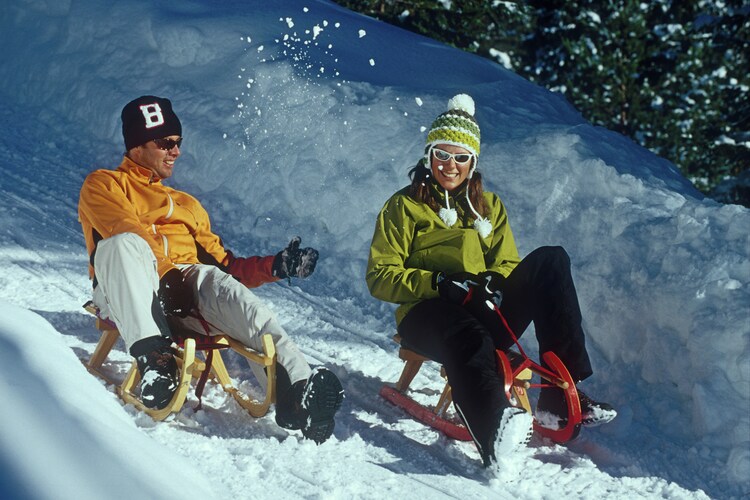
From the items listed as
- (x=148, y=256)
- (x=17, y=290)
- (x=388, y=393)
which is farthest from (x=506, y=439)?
(x=17, y=290)

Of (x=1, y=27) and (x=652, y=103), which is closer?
(x=1, y=27)

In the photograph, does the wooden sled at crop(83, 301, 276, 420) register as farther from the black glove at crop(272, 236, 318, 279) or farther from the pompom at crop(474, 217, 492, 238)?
the pompom at crop(474, 217, 492, 238)

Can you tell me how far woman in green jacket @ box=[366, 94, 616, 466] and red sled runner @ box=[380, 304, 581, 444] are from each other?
1.9 inches

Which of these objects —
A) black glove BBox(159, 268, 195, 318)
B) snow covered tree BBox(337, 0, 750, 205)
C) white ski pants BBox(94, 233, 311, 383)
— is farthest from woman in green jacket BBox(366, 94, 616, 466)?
snow covered tree BBox(337, 0, 750, 205)

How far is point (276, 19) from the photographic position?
850cm

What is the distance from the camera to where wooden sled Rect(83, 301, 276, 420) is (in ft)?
11.0

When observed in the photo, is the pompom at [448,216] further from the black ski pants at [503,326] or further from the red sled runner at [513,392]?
the red sled runner at [513,392]

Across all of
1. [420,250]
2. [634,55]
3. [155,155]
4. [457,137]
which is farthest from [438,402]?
[634,55]

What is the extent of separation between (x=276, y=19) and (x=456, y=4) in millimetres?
2709

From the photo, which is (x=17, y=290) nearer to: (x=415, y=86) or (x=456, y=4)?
(x=415, y=86)

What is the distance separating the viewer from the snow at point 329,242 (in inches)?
118

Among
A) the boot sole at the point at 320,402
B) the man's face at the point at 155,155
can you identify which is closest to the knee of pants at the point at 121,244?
the man's face at the point at 155,155

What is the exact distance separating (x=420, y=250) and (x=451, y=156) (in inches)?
16.8

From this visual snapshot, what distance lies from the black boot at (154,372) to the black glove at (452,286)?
109 centimetres
